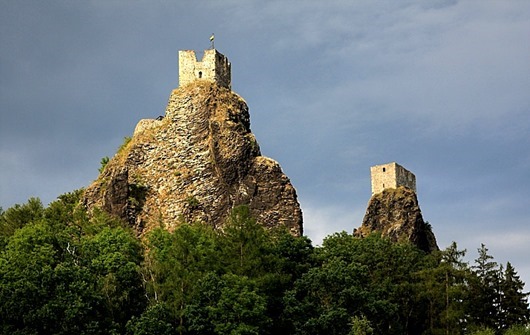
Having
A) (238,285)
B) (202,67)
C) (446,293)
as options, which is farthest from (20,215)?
(446,293)

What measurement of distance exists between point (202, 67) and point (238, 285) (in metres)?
36.5

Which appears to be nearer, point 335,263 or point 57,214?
point 335,263

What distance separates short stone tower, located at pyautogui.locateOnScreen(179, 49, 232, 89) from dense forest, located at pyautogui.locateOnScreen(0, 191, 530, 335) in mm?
18552

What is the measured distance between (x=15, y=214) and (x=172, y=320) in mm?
33296

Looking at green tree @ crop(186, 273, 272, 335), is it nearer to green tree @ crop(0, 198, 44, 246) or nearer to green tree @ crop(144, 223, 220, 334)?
green tree @ crop(144, 223, 220, 334)

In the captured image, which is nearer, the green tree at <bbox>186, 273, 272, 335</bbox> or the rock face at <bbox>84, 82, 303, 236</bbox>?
the green tree at <bbox>186, 273, 272, 335</bbox>

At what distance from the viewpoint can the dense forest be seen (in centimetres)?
6078

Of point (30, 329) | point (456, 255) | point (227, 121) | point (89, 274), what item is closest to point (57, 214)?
point (227, 121)

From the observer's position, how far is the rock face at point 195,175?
3401 inches

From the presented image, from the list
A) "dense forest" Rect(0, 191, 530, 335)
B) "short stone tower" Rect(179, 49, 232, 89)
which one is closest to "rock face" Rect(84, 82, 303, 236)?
"short stone tower" Rect(179, 49, 232, 89)

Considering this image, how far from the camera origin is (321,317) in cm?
6369

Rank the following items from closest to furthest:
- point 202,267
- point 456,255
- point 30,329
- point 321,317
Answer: point 30,329, point 321,317, point 202,267, point 456,255

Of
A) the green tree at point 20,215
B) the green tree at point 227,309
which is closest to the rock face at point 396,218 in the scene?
the green tree at point 20,215

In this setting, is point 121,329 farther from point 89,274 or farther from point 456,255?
point 456,255
